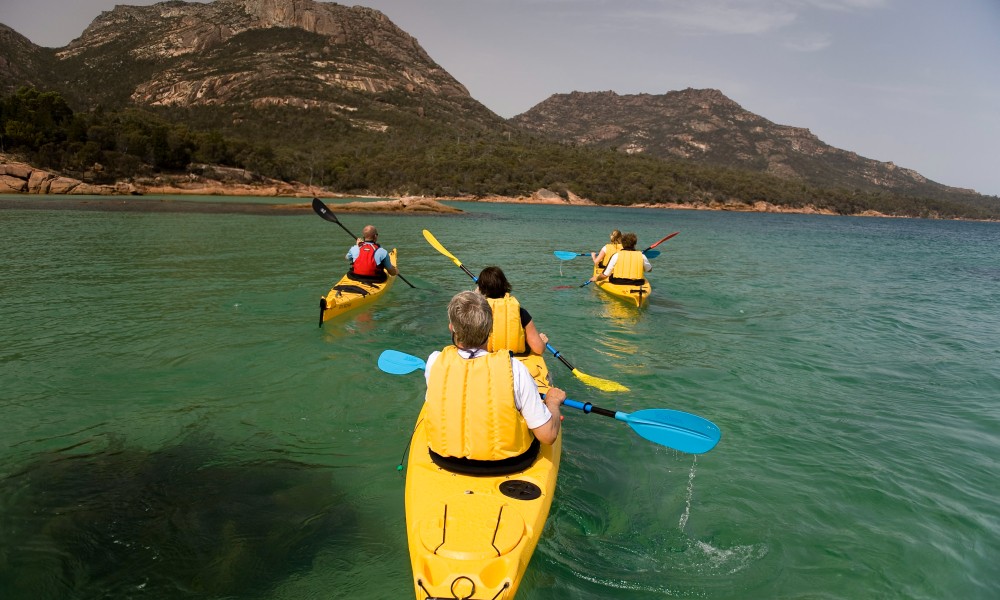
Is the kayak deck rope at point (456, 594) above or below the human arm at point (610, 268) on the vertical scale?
below

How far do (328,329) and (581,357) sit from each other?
14.9ft

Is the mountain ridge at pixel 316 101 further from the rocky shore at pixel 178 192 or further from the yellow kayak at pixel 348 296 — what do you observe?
the yellow kayak at pixel 348 296

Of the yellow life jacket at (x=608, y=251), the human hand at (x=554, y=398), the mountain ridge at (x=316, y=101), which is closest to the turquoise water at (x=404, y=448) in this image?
the human hand at (x=554, y=398)

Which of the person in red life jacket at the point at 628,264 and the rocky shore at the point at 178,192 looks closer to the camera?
the person in red life jacket at the point at 628,264

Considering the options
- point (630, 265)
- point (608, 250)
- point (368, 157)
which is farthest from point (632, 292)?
point (368, 157)

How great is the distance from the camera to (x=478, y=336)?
330cm

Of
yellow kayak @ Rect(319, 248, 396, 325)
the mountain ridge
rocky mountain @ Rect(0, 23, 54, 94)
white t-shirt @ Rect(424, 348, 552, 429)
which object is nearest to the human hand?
white t-shirt @ Rect(424, 348, 552, 429)

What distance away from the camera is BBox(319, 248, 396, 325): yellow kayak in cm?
959

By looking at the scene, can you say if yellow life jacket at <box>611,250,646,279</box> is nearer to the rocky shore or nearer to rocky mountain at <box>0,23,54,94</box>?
the rocky shore

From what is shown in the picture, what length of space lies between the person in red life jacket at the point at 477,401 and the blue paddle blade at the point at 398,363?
1.34m

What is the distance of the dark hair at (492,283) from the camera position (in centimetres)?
557

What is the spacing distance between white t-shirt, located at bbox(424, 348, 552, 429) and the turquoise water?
3.52ft

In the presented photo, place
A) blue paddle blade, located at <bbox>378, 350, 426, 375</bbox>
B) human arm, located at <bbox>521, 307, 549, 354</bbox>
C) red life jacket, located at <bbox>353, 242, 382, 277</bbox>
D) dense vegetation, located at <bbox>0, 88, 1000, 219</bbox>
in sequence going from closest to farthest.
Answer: blue paddle blade, located at <bbox>378, 350, 426, 375</bbox> → human arm, located at <bbox>521, 307, 549, 354</bbox> → red life jacket, located at <bbox>353, 242, 382, 277</bbox> → dense vegetation, located at <bbox>0, 88, 1000, 219</bbox>

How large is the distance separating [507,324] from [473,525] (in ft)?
9.28
